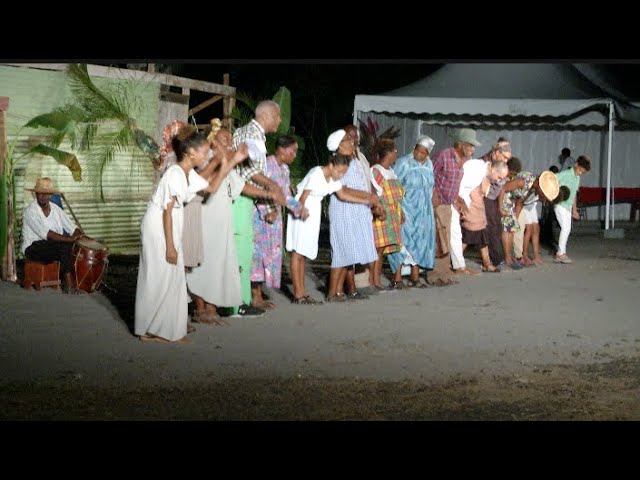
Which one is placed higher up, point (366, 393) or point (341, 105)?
point (341, 105)

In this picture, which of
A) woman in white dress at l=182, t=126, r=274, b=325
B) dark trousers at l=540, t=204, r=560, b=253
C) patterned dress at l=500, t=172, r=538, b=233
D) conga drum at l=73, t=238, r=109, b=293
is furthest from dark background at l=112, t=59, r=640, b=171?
woman in white dress at l=182, t=126, r=274, b=325

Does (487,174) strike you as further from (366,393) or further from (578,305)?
(366,393)

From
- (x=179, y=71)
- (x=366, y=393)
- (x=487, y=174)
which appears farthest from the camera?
(x=179, y=71)

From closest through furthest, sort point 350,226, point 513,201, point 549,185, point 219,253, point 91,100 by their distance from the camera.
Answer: point 219,253
point 350,226
point 91,100
point 513,201
point 549,185

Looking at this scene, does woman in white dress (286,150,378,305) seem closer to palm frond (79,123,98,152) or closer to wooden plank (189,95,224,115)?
palm frond (79,123,98,152)

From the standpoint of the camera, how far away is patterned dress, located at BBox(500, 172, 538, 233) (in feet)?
49.3

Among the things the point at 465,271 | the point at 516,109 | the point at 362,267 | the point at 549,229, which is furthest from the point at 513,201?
the point at 549,229

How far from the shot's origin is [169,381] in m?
7.70

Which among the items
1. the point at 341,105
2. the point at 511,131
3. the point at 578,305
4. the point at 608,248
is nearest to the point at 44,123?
the point at 578,305

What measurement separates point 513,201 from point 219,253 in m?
6.33

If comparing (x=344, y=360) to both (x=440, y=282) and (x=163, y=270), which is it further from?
(x=440, y=282)

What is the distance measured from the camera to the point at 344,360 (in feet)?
27.9

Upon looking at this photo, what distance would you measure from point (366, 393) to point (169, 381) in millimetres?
1314

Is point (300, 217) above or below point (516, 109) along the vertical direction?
below
